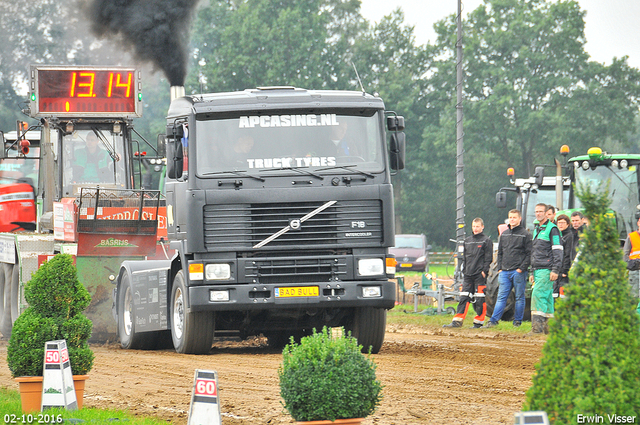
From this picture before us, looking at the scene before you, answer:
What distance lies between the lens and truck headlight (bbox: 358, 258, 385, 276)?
38.5 ft

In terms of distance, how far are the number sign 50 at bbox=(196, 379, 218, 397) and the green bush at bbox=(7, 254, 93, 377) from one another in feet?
8.84

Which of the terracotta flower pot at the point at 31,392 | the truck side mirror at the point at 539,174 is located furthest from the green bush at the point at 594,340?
the truck side mirror at the point at 539,174

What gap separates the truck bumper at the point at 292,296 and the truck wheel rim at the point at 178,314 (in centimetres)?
106

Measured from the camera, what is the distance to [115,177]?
16.4 meters

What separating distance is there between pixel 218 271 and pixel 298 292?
101cm

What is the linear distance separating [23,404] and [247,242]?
4.09m

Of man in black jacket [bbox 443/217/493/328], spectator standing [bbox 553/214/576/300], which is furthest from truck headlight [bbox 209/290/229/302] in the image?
man in black jacket [bbox 443/217/493/328]

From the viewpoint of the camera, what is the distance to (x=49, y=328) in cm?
829

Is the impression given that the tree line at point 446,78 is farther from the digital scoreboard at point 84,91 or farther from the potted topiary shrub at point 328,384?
the potted topiary shrub at point 328,384

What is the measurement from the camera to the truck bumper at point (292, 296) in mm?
11594

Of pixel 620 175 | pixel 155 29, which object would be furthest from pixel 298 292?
pixel 155 29

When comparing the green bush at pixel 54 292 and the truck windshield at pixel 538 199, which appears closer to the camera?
the green bush at pixel 54 292

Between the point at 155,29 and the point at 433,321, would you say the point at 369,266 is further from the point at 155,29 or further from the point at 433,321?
the point at 155,29

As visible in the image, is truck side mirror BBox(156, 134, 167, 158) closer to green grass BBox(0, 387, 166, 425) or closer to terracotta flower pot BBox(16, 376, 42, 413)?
green grass BBox(0, 387, 166, 425)
